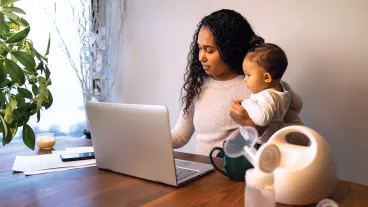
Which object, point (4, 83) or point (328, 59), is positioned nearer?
point (4, 83)

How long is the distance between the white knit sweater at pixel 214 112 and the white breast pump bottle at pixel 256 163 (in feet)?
2.94

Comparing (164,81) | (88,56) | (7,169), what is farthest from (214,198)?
(88,56)

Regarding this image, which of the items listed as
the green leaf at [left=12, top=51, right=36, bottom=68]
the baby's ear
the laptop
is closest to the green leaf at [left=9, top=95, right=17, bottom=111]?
the green leaf at [left=12, top=51, right=36, bottom=68]

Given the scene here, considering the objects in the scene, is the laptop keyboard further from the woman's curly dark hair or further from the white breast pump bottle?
the woman's curly dark hair

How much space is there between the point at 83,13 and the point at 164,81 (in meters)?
0.87

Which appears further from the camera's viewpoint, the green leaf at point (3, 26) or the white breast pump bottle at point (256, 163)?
the green leaf at point (3, 26)

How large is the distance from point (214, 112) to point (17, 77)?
35.7 inches

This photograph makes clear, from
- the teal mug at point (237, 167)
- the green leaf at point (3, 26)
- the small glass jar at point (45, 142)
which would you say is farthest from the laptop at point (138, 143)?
the small glass jar at point (45, 142)

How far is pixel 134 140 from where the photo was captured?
96 centimetres

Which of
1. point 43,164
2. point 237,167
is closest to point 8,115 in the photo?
point 43,164

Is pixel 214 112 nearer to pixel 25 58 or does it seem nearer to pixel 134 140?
pixel 134 140

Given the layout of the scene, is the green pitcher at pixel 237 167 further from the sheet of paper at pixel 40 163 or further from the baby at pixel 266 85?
the sheet of paper at pixel 40 163

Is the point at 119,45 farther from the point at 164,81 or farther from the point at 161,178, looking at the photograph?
the point at 161,178

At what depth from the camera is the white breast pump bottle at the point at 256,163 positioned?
569mm
